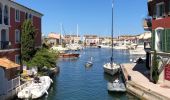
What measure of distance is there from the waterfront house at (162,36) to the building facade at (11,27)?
Answer: 17406 millimetres

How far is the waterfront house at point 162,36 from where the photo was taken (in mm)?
38000

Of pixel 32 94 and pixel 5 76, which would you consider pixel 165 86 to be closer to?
pixel 32 94

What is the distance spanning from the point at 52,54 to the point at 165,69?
19.2 m

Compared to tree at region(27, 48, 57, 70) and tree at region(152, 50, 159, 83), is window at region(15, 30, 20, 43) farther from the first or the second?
tree at region(152, 50, 159, 83)

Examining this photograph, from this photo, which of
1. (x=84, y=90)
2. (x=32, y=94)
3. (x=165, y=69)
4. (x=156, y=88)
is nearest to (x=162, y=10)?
(x=165, y=69)

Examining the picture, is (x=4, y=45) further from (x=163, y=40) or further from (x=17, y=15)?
(x=163, y=40)

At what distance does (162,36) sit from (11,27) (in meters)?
18.9

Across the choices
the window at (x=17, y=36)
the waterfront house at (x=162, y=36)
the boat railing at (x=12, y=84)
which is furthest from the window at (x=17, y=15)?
the waterfront house at (x=162, y=36)

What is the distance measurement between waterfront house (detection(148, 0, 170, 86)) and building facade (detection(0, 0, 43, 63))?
17.4 meters

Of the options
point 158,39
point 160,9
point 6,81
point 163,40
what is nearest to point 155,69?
point 163,40

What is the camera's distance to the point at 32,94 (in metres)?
36.8

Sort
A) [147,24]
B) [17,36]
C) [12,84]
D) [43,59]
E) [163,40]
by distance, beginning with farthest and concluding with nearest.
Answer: [147,24] → [43,59] → [17,36] → [163,40] → [12,84]

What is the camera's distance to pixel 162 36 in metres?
39.2

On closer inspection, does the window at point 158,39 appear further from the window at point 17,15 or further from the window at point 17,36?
the window at point 17,15
